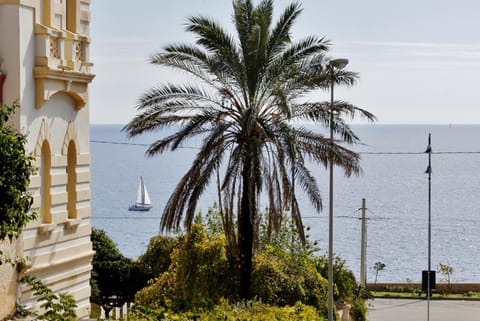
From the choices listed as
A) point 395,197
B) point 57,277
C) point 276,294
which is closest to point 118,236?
point 395,197

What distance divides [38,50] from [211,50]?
7273mm

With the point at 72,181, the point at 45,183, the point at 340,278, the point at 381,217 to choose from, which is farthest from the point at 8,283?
the point at 381,217

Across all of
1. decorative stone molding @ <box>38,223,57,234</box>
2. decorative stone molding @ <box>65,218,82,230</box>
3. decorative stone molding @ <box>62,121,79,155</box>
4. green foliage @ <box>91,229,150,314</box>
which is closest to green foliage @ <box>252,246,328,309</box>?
decorative stone molding @ <box>65,218,82,230</box>

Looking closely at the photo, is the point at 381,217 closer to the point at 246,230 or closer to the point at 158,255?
the point at 158,255

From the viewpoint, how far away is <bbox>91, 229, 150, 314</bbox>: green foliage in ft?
110

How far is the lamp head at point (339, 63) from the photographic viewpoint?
21.4 metres

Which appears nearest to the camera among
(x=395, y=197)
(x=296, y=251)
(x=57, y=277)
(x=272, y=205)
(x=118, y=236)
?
(x=57, y=277)

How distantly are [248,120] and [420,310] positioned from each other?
28.5 metres

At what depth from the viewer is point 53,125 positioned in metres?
15.7

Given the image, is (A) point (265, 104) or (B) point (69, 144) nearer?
(B) point (69, 144)

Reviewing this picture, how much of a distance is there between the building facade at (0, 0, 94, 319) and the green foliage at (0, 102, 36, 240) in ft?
6.39

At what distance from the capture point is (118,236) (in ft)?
327

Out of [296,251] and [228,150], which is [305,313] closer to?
[228,150]

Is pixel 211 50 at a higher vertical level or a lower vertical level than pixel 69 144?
higher
